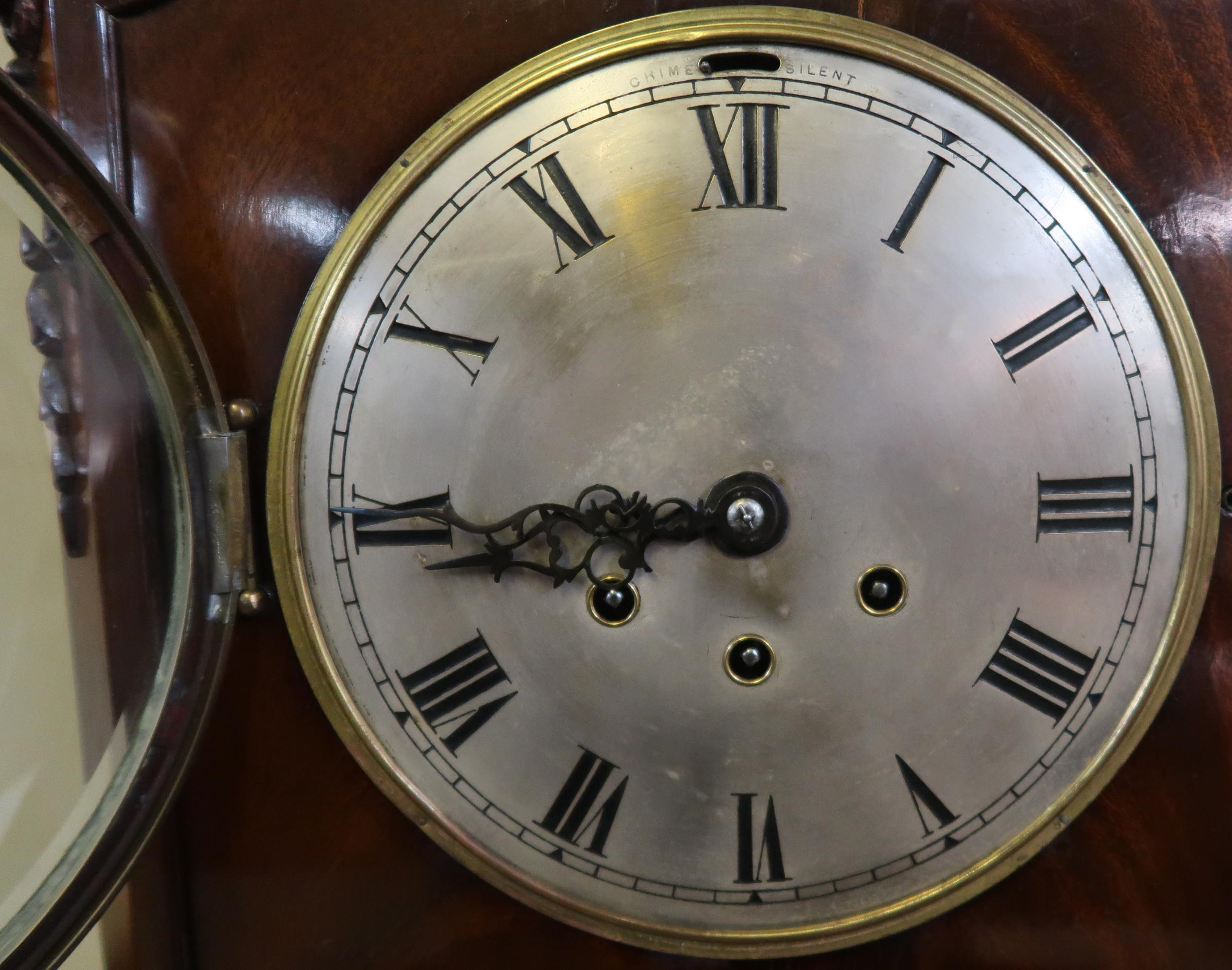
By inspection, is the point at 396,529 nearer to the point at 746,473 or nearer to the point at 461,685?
the point at 461,685

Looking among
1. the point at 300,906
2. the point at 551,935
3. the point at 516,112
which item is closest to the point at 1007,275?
the point at 516,112

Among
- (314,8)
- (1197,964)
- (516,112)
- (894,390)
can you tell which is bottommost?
(1197,964)

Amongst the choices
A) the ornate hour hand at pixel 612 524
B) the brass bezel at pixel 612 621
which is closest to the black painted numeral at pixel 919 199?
the ornate hour hand at pixel 612 524

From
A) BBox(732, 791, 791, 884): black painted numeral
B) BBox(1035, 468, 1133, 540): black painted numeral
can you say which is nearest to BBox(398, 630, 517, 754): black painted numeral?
BBox(732, 791, 791, 884): black painted numeral

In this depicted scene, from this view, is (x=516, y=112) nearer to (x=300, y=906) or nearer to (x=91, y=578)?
(x=91, y=578)

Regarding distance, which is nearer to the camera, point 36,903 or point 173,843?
point 36,903

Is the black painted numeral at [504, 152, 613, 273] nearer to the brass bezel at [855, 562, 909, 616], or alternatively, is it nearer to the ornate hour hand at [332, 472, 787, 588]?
the ornate hour hand at [332, 472, 787, 588]
